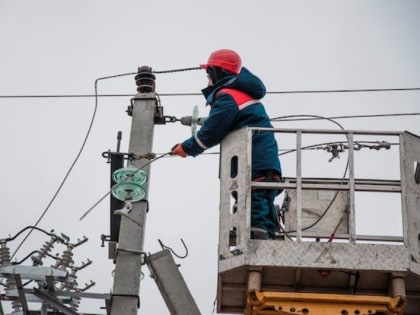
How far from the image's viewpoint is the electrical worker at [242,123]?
13117 millimetres

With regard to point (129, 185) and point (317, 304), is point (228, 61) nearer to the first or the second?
point (129, 185)

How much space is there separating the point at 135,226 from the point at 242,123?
68.6 inches

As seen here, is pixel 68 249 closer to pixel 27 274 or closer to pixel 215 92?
pixel 27 274

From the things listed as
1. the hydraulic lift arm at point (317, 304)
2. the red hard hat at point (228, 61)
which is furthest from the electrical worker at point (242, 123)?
the hydraulic lift arm at point (317, 304)

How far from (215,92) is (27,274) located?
3113 mm

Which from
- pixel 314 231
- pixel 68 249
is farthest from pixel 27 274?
pixel 314 231

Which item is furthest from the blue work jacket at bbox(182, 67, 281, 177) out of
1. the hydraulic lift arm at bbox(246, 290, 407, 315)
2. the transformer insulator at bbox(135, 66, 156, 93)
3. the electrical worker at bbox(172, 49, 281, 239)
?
the hydraulic lift arm at bbox(246, 290, 407, 315)

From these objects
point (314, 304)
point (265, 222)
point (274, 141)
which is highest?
point (274, 141)

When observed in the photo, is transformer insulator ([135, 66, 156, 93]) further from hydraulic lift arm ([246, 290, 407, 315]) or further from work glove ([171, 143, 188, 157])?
hydraulic lift arm ([246, 290, 407, 315])

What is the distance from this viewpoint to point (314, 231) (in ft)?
44.8

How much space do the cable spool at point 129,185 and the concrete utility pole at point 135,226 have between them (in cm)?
30

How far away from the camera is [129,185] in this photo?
13383 mm

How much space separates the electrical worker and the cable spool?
59 centimetres

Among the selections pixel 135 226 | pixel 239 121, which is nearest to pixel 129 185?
pixel 135 226
